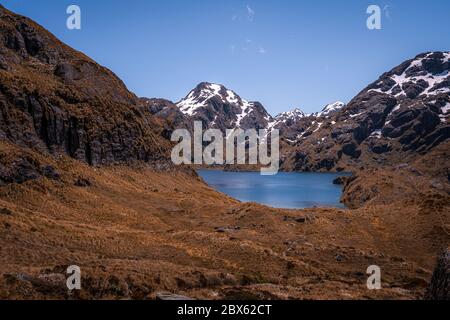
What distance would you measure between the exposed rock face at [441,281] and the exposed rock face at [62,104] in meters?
77.7

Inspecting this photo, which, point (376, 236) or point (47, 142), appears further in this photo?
point (47, 142)

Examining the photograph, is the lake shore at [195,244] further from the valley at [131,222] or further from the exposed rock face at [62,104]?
the exposed rock face at [62,104]

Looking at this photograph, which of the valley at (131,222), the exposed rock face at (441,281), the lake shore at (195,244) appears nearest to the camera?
the exposed rock face at (441,281)

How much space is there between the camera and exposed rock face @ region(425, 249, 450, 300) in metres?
28.1

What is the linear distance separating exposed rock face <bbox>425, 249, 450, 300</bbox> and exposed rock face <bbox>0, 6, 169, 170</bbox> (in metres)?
77.7

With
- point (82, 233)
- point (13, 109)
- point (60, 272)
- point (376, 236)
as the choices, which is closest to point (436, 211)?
point (376, 236)

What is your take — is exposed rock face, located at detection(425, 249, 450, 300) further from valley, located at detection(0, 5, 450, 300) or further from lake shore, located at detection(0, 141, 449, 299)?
lake shore, located at detection(0, 141, 449, 299)

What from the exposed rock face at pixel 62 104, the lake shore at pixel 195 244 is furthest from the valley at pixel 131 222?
the exposed rock face at pixel 62 104

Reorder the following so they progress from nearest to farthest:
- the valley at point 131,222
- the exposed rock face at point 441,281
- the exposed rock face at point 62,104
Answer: the exposed rock face at point 441,281 < the valley at point 131,222 < the exposed rock face at point 62,104

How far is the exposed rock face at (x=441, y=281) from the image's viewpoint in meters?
28.1

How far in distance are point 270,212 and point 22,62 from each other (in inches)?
3151

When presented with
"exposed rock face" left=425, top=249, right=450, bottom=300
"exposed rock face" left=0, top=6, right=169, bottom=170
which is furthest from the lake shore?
"exposed rock face" left=0, top=6, right=169, bottom=170

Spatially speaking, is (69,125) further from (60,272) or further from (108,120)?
(60,272)
